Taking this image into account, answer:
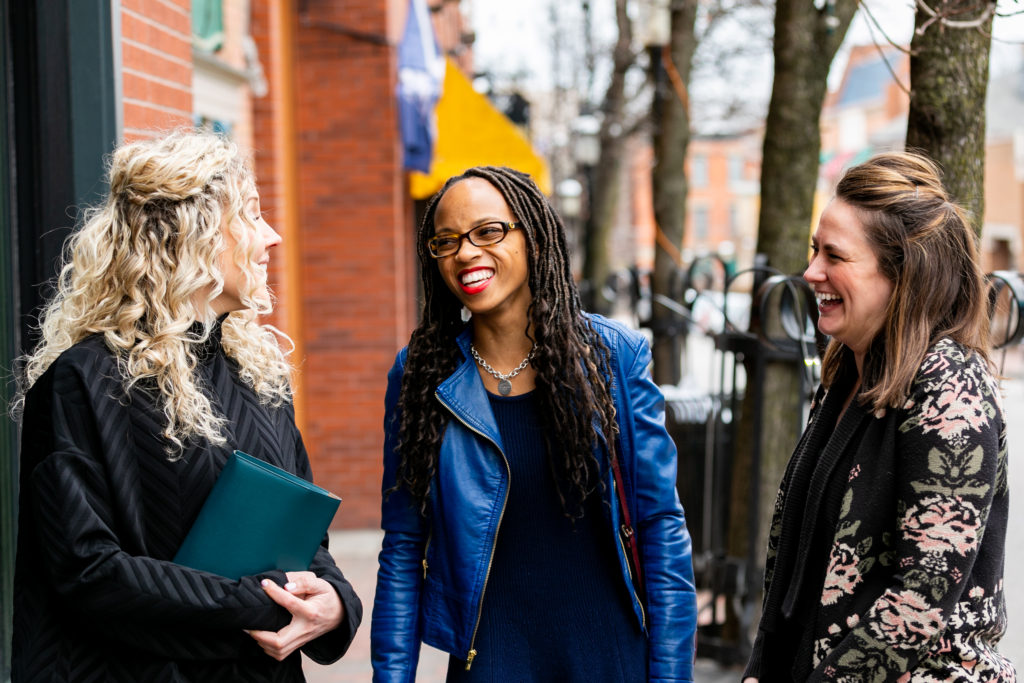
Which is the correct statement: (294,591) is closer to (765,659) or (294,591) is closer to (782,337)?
(765,659)

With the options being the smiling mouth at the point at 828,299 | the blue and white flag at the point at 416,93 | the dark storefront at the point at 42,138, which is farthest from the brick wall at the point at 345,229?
the smiling mouth at the point at 828,299

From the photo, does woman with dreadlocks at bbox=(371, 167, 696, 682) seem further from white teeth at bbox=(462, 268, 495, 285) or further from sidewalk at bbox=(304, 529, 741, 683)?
sidewalk at bbox=(304, 529, 741, 683)

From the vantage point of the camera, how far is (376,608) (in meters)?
2.49

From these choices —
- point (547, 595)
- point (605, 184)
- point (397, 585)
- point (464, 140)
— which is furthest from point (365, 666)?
point (605, 184)

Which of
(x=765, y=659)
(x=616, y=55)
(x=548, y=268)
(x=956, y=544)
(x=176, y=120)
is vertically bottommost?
(x=765, y=659)

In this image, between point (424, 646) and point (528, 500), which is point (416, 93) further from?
point (528, 500)

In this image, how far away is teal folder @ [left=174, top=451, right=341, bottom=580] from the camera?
82.8 inches

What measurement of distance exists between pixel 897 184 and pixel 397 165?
6.27 meters

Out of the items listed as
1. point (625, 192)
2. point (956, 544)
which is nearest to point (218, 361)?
point (956, 544)

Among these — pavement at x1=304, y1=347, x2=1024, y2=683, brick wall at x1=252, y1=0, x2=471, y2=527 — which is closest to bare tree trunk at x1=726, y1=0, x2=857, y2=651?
pavement at x1=304, y1=347, x2=1024, y2=683

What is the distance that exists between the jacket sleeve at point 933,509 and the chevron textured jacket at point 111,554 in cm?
118

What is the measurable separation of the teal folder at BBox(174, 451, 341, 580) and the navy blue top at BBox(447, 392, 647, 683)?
45 cm

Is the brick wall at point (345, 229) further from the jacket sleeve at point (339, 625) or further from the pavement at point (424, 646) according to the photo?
the jacket sleeve at point (339, 625)

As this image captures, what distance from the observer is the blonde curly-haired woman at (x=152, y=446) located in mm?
2004
